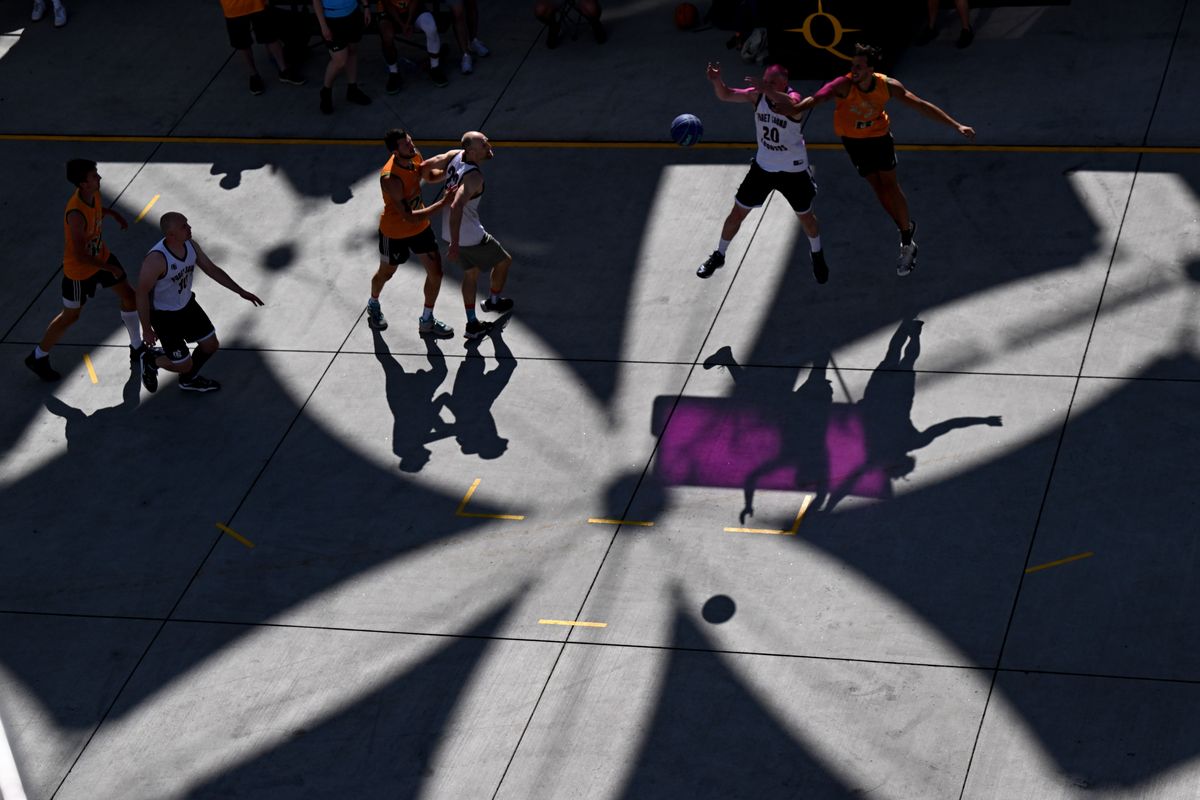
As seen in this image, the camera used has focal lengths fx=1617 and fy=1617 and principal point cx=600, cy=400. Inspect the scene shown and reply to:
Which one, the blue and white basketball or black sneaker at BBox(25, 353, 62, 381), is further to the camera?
black sneaker at BBox(25, 353, 62, 381)

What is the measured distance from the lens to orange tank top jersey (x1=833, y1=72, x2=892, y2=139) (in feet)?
40.5

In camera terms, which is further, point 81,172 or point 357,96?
point 357,96

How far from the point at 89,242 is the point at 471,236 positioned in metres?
3.05

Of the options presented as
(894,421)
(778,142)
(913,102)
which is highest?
(913,102)

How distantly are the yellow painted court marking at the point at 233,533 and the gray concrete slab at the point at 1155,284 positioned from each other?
6209 millimetres

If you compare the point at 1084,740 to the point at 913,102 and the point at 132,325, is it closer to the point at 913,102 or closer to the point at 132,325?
the point at 913,102

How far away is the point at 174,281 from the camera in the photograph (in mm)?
12344

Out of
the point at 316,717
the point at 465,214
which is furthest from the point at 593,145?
the point at 316,717

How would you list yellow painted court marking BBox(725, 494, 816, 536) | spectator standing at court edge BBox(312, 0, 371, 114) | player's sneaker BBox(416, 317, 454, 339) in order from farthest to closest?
spectator standing at court edge BBox(312, 0, 371, 114) → player's sneaker BBox(416, 317, 454, 339) → yellow painted court marking BBox(725, 494, 816, 536)

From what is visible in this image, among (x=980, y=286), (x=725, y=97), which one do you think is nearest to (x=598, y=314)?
(x=725, y=97)

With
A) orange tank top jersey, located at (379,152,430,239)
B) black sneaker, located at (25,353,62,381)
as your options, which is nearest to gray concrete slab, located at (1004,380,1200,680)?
orange tank top jersey, located at (379,152,430,239)

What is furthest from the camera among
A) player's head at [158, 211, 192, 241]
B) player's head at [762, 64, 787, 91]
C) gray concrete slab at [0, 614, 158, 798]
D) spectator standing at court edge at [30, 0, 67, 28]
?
spectator standing at court edge at [30, 0, 67, 28]

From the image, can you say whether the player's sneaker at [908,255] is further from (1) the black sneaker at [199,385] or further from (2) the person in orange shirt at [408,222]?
(1) the black sneaker at [199,385]

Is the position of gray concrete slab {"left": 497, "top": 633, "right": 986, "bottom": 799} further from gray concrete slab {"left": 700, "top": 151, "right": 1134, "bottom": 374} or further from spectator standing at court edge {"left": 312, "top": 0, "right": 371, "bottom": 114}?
spectator standing at court edge {"left": 312, "top": 0, "right": 371, "bottom": 114}
